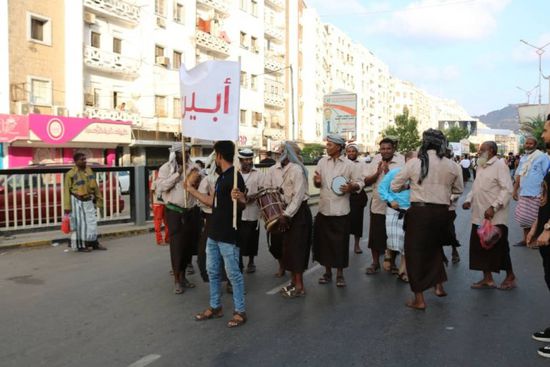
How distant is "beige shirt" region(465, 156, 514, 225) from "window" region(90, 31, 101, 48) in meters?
28.6

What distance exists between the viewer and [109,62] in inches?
1218

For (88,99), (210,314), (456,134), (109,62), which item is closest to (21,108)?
(88,99)

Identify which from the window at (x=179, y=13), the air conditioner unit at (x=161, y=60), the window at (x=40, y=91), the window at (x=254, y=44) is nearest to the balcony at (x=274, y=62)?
the window at (x=254, y=44)

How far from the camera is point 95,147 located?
30.2 m

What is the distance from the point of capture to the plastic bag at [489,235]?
20.4 feet

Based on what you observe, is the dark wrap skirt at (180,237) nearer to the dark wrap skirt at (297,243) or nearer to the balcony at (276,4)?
the dark wrap skirt at (297,243)

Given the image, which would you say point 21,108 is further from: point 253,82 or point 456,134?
point 456,134

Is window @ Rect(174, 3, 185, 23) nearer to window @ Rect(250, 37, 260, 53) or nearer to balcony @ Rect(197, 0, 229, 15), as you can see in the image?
balcony @ Rect(197, 0, 229, 15)

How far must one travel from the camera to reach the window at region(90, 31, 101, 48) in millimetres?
30547

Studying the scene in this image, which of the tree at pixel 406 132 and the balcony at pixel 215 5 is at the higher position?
the balcony at pixel 215 5

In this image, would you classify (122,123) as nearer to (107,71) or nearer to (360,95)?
(107,71)

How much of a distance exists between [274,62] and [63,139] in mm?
27149

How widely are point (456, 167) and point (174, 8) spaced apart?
3390cm

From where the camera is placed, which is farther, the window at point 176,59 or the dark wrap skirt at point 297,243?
the window at point 176,59
